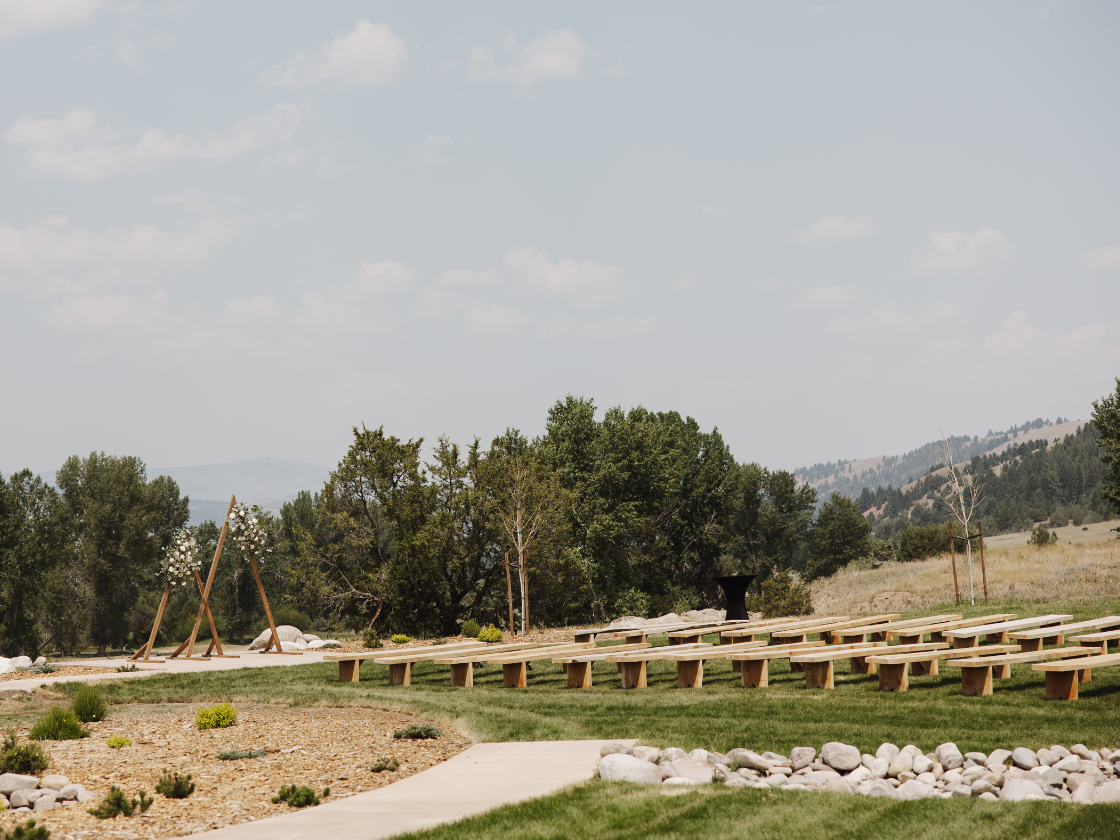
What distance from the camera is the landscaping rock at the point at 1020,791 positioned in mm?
5102

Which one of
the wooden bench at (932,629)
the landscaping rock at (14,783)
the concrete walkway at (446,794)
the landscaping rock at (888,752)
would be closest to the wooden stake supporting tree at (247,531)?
the wooden bench at (932,629)

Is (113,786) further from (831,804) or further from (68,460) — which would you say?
(68,460)

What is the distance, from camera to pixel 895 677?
383 inches

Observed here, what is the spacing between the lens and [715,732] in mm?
7609

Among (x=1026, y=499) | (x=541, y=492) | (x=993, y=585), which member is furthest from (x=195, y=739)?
(x=1026, y=499)

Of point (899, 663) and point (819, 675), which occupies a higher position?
point (899, 663)

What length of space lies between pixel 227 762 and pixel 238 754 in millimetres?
121

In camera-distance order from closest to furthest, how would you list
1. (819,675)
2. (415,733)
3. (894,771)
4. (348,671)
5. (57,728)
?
(894,771), (415,733), (57,728), (819,675), (348,671)

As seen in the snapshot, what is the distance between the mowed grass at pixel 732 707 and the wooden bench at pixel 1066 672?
0.20 m

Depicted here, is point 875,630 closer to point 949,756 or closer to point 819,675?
point 819,675

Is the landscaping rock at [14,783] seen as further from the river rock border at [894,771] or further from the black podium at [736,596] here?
the black podium at [736,596]

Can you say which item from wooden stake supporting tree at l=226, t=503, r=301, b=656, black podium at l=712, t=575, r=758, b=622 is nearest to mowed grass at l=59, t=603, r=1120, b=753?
black podium at l=712, t=575, r=758, b=622

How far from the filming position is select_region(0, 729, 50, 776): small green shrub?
6.12m

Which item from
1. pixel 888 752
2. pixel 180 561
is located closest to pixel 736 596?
pixel 888 752
